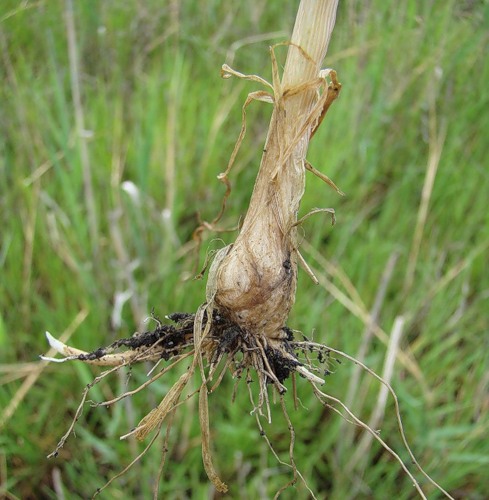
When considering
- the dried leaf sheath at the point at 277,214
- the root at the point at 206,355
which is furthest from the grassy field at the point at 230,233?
the dried leaf sheath at the point at 277,214

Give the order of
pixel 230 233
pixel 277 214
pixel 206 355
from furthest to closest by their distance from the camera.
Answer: pixel 230 233 < pixel 206 355 < pixel 277 214

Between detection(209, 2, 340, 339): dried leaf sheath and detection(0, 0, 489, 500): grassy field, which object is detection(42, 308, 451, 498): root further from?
detection(0, 0, 489, 500): grassy field

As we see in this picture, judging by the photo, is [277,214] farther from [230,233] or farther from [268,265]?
[230,233]

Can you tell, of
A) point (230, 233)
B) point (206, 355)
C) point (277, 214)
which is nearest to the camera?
point (277, 214)

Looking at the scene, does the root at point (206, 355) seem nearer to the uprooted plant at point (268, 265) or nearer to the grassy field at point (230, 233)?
the uprooted plant at point (268, 265)

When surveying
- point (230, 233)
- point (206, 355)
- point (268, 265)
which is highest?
point (268, 265)

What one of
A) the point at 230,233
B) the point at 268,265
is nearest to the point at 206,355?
the point at 268,265
